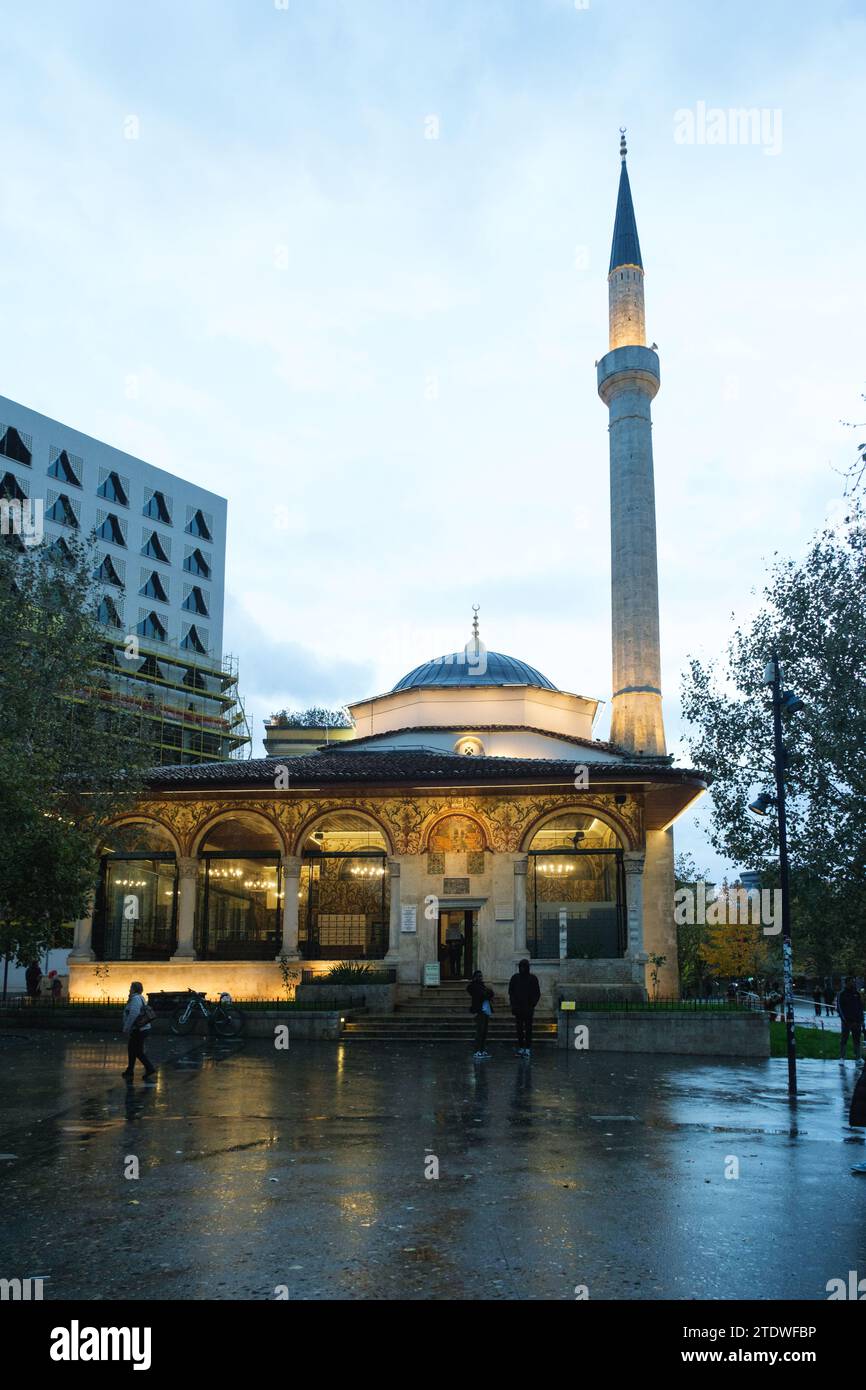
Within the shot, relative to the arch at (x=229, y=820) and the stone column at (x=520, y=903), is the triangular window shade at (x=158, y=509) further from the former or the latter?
the stone column at (x=520, y=903)

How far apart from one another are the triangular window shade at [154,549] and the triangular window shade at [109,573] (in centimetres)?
272

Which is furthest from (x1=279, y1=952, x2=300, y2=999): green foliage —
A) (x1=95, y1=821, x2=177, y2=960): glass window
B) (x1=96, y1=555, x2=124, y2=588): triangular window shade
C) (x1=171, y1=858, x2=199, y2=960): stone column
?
(x1=96, y1=555, x2=124, y2=588): triangular window shade

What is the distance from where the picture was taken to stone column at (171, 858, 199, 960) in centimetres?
2769

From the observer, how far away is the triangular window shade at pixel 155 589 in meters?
60.2

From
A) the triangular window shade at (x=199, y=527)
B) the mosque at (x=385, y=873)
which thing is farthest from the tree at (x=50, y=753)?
the triangular window shade at (x=199, y=527)

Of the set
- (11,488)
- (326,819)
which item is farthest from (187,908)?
(11,488)

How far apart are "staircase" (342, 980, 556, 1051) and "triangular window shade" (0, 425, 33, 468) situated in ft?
127

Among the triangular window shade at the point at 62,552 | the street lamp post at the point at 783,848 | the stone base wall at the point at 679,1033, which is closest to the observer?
the street lamp post at the point at 783,848

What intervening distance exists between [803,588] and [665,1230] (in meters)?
14.3

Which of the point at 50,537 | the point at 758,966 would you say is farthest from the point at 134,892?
the point at 758,966

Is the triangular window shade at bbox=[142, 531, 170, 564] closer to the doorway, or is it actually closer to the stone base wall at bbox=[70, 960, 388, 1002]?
the stone base wall at bbox=[70, 960, 388, 1002]

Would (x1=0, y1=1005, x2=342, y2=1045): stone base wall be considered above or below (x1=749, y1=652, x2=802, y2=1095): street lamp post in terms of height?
below

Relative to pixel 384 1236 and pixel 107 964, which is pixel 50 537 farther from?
pixel 384 1236
